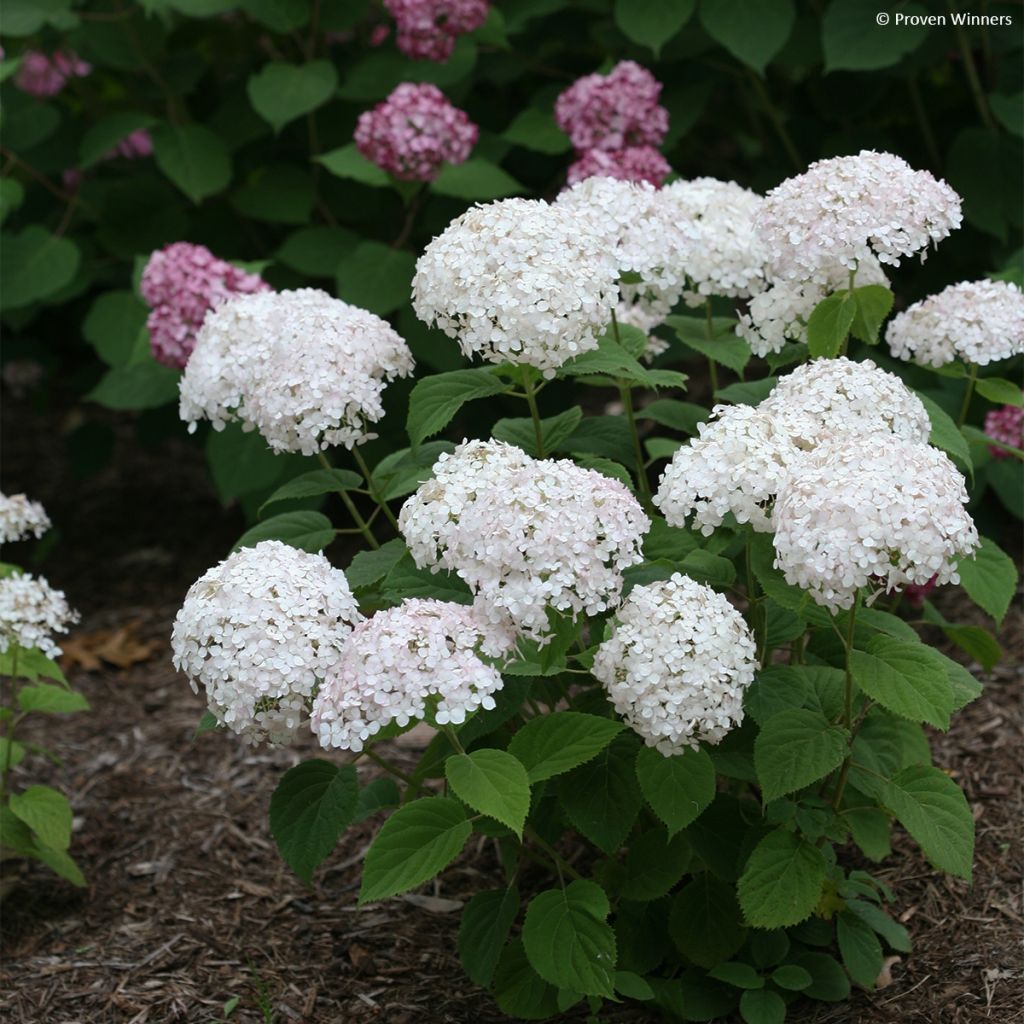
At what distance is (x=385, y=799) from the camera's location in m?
2.63

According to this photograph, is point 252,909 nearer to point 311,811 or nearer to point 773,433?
point 311,811

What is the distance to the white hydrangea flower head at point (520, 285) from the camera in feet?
7.23

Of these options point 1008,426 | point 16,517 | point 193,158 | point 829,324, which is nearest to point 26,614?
point 16,517

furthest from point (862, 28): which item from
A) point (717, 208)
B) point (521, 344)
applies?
point (521, 344)

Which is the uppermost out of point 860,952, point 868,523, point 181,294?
point 868,523

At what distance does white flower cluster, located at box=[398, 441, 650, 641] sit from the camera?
1966 mm

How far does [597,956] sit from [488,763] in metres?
0.39

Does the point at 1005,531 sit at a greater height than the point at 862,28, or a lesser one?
lesser

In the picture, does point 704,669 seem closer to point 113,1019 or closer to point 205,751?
point 113,1019

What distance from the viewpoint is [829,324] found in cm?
244

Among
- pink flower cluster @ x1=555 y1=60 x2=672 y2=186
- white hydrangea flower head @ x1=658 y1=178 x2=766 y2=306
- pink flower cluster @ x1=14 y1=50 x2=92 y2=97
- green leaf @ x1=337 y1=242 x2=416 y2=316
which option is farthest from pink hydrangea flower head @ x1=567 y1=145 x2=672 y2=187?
pink flower cluster @ x1=14 y1=50 x2=92 y2=97

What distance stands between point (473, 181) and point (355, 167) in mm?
338

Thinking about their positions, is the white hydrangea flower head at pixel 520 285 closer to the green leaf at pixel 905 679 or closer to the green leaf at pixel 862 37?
the green leaf at pixel 905 679

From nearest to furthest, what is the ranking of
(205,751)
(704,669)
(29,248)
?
(704,669), (205,751), (29,248)
